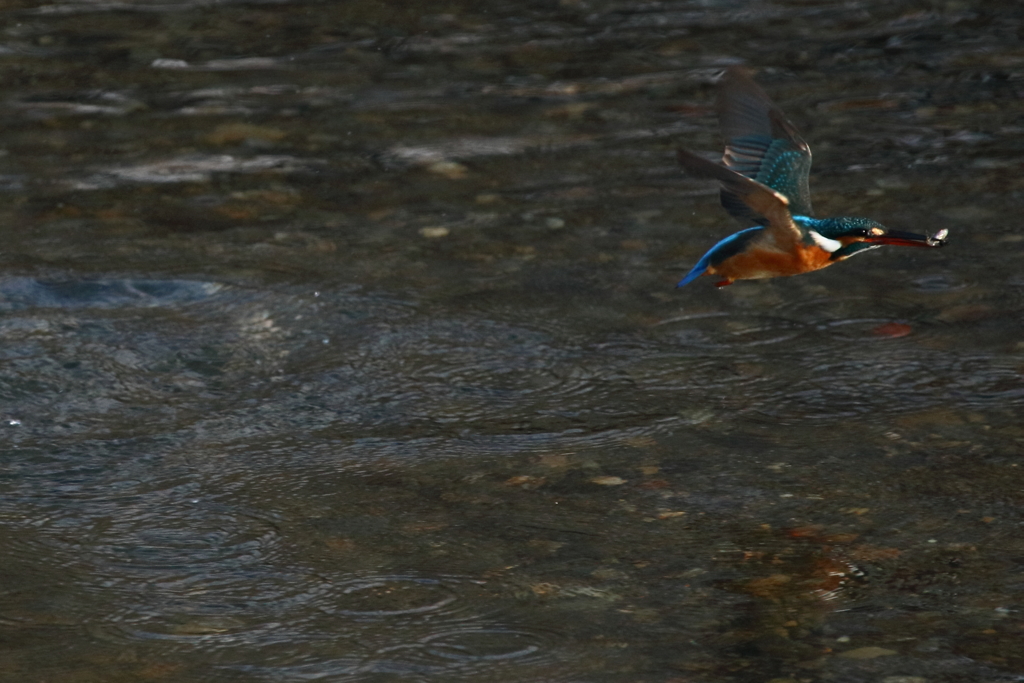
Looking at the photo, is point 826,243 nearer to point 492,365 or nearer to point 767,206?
point 767,206

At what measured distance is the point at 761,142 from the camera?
408 cm

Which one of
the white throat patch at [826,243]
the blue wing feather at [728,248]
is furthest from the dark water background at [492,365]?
the white throat patch at [826,243]

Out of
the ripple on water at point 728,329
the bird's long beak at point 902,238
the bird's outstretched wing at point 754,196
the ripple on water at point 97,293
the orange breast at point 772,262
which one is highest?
the bird's outstretched wing at point 754,196

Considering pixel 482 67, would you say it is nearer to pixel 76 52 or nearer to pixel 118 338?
pixel 76 52

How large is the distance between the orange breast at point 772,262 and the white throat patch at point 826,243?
0.02 meters

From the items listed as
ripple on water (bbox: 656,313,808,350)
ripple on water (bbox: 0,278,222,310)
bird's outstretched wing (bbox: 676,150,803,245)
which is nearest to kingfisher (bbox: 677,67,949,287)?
bird's outstretched wing (bbox: 676,150,803,245)

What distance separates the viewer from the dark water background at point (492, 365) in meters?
3.23

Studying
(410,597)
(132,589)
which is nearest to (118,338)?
(132,589)

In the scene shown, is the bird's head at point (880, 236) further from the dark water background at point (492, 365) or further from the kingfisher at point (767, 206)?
the dark water background at point (492, 365)

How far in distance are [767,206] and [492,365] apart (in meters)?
1.34

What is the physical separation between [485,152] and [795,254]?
9.94 feet

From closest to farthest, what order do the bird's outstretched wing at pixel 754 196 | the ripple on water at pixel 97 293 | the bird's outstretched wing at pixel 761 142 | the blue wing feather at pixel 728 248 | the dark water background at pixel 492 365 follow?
1. the dark water background at pixel 492 365
2. the bird's outstretched wing at pixel 754 196
3. the blue wing feather at pixel 728 248
4. the bird's outstretched wing at pixel 761 142
5. the ripple on water at pixel 97 293

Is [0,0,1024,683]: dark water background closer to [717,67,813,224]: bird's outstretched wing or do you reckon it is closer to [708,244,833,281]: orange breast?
[708,244,833,281]: orange breast

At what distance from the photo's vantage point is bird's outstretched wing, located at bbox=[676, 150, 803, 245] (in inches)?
136
